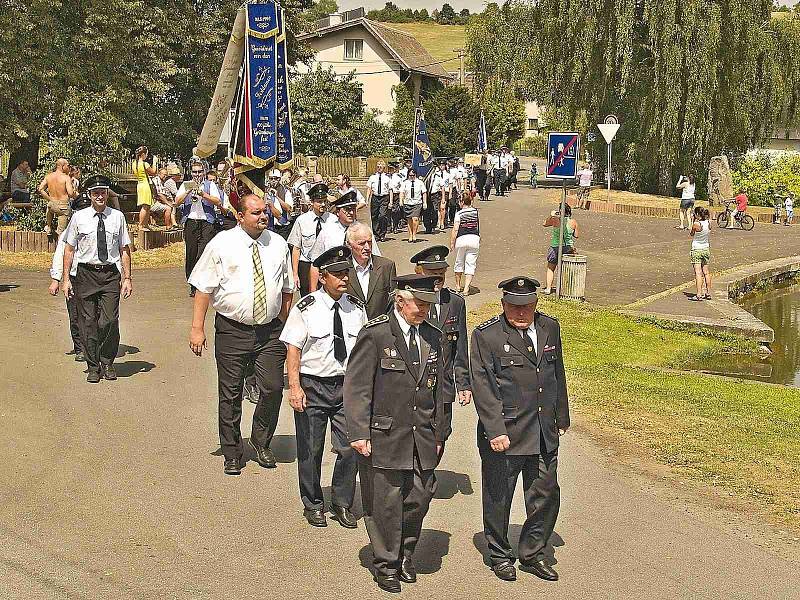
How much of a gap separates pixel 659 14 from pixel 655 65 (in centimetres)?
195

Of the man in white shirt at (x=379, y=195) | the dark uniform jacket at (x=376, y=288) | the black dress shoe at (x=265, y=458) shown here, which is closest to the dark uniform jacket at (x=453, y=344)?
the dark uniform jacket at (x=376, y=288)

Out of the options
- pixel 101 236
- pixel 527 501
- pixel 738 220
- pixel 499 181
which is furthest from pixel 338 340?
pixel 499 181

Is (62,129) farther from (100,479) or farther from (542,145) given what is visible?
(542,145)

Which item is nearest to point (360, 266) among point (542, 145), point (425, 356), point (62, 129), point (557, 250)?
point (425, 356)

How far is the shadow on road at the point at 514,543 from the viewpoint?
731 centimetres

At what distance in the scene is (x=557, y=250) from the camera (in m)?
19.5

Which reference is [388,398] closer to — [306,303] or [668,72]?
[306,303]

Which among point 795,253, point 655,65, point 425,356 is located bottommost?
point 795,253

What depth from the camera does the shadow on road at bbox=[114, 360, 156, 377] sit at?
41.1ft

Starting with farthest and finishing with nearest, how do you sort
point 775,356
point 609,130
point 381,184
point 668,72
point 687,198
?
point 668,72 < point 609,130 < point 687,198 < point 381,184 < point 775,356

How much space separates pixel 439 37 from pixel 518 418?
532 feet

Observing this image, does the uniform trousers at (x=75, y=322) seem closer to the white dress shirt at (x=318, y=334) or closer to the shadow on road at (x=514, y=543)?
the white dress shirt at (x=318, y=334)

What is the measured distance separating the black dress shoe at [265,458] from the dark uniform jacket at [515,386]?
2545mm

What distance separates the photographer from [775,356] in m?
17.0
